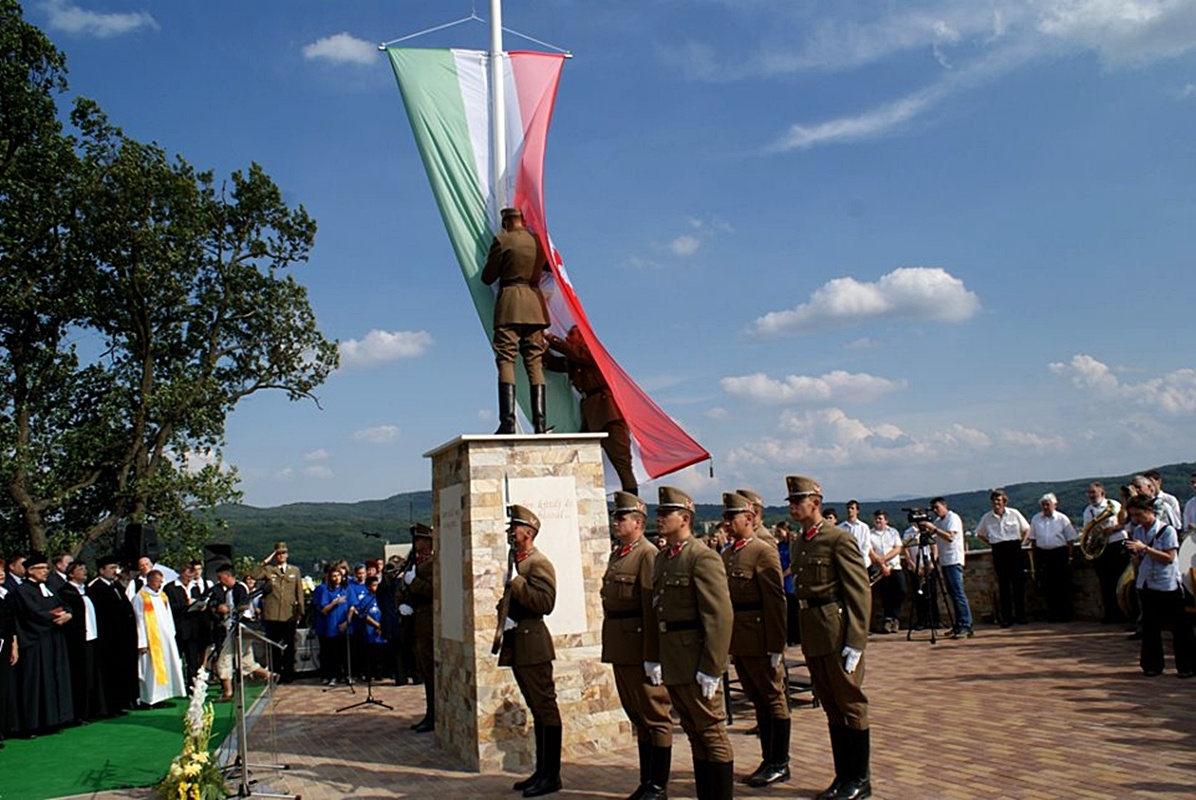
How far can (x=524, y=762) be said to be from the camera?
718 cm

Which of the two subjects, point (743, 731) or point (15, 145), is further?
point (15, 145)

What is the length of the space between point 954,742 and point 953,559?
5.85 metres

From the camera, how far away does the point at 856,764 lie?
5.50 metres

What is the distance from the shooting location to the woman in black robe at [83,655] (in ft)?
37.1

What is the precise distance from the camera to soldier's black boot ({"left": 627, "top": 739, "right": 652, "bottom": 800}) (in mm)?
5809

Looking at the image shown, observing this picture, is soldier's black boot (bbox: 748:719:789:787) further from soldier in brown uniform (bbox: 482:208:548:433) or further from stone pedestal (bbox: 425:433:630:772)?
soldier in brown uniform (bbox: 482:208:548:433)

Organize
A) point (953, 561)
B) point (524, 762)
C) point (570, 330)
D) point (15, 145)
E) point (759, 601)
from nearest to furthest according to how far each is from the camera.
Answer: point (759, 601) → point (524, 762) → point (570, 330) → point (953, 561) → point (15, 145)

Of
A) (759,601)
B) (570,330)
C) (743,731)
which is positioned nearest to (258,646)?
(570,330)

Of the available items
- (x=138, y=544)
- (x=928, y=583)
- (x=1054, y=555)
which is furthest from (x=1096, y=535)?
(x=138, y=544)

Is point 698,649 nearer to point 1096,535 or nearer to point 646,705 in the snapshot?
point 646,705

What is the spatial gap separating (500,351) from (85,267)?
16899mm

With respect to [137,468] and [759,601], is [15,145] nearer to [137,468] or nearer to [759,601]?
[137,468]

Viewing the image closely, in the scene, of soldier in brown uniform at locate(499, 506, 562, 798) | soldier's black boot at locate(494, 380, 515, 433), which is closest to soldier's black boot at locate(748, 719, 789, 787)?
soldier in brown uniform at locate(499, 506, 562, 798)

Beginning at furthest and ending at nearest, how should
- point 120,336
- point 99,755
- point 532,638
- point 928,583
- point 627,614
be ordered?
point 120,336 → point 928,583 → point 99,755 → point 532,638 → point 627,614
